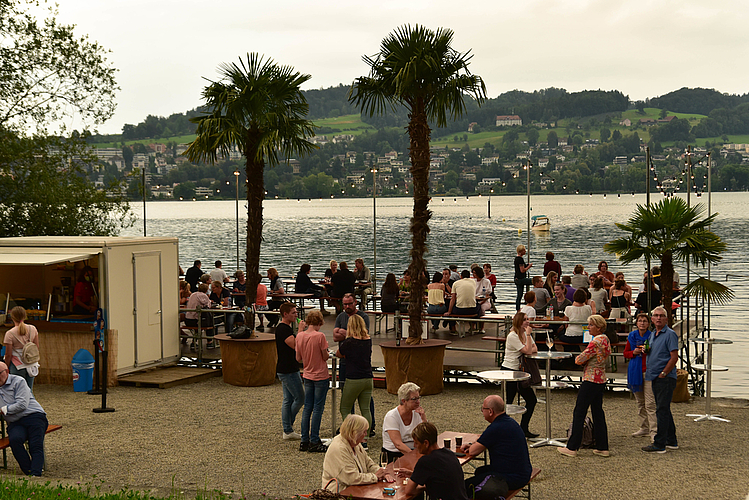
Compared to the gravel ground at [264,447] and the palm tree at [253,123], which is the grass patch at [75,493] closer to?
the gravel ground at [264,447]

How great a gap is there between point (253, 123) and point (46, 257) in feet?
14.9

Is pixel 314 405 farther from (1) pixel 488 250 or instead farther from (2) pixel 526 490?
(1) pixel 488 250

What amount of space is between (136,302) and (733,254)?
222 feet

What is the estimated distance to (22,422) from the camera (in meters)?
9.36

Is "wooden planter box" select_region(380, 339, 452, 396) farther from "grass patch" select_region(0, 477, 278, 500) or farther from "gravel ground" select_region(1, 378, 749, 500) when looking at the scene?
"grass patch" select_region(0, 477, 278, 500)

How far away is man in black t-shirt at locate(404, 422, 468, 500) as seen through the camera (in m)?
7.00

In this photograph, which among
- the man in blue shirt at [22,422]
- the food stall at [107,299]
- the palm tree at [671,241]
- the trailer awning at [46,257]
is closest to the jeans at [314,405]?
the man in blue shirt at [22,422]

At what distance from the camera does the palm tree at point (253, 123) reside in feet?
51.4

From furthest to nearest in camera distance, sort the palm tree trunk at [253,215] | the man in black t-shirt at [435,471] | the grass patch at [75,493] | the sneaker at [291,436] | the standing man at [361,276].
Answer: the standing man at [361,276]
the palm tree trunk at [253,215]
the sneaker at [291,436]
the grass patch at [75,493]
the man in black t-shirt at [435,471]

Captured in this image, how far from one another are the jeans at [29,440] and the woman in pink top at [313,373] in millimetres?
3134

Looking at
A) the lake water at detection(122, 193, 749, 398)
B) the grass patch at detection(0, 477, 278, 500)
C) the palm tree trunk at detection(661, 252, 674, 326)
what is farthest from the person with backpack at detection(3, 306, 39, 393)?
the lake water at detection(122, 193, 749, 398)

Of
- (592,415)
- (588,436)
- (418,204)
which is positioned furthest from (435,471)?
(418,204)

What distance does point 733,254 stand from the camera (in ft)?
240

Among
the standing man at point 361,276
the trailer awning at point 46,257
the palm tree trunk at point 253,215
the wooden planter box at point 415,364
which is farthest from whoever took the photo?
the standing man at point 361,276
